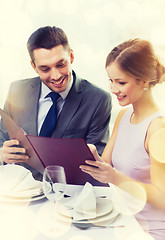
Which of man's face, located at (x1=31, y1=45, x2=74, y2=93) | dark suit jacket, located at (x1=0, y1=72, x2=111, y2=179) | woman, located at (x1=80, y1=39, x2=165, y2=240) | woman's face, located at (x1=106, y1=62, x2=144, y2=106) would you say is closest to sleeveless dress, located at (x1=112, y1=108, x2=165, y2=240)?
woman, located at (x1=80, y1=39, x2=165, y2=240)

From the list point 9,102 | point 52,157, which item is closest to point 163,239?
point 52,157

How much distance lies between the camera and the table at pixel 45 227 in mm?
771

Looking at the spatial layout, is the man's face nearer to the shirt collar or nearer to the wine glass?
the shirt collar

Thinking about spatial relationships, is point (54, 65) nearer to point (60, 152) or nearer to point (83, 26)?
point (60, 152)

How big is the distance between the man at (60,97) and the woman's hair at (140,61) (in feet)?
1.72

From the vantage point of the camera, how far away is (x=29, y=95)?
1.91 metres

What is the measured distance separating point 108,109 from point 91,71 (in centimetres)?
275

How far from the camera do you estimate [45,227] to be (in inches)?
32.1

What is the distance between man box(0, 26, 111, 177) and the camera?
1667 mm

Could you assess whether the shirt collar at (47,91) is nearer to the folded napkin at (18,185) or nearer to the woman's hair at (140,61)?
the woman's hair at (140,61)

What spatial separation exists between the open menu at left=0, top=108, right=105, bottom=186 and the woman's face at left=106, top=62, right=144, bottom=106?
0.40 metres

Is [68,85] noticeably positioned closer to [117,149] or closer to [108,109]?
[108,109]

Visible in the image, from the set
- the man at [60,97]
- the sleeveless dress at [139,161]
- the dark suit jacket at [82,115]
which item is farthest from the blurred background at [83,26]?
the sleeveless dress at [139,161]

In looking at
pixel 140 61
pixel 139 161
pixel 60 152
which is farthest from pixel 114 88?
pixel 60 152
